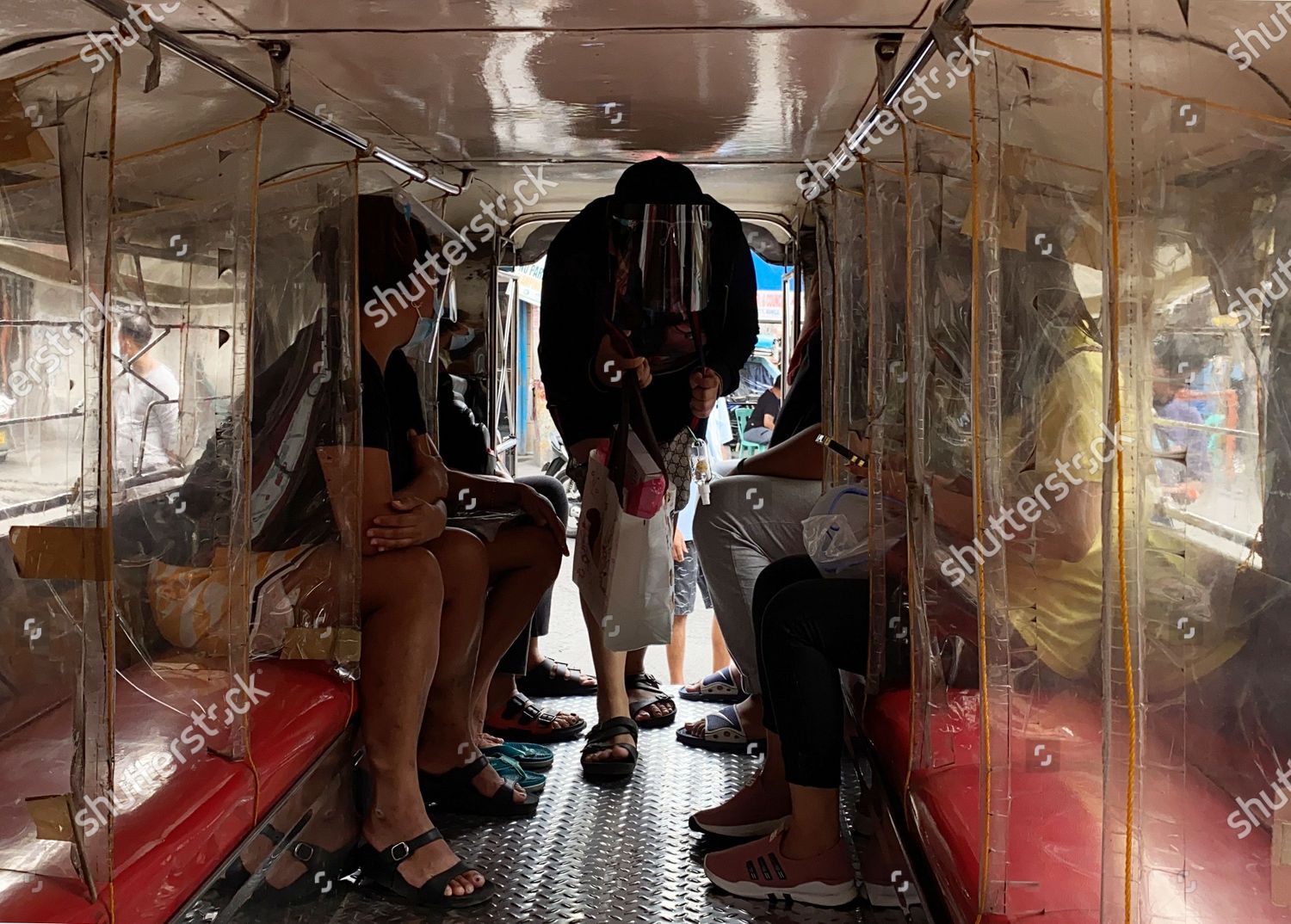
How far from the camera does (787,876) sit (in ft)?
7.97

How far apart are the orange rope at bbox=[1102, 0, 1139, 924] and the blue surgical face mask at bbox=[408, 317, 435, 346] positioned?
6.94 feet

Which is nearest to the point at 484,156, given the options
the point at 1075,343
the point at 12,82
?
the point at 12,82

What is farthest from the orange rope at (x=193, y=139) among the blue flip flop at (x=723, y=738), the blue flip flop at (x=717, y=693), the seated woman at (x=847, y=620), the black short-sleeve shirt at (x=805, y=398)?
the blue flip flop at (x=717, y=693)

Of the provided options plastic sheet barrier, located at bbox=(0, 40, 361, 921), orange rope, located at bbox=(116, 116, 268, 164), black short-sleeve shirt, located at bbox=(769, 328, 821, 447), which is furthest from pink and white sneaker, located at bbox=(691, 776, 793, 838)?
orange rope, located at bbox=(116, 116, 268, 164)

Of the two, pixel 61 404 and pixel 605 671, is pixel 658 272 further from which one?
pixel 61 404

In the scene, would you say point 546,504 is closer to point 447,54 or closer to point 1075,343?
point 447,54

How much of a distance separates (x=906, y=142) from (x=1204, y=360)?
103 cm

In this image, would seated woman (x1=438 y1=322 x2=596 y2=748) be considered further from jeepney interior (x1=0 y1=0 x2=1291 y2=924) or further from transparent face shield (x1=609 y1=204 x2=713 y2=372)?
transparent face shield (x1=609 y1=204 x2=713 y2=372)

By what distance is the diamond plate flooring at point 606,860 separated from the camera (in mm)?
2424

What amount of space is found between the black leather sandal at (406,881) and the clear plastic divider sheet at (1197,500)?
5.51 ft

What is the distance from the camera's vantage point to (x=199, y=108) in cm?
241

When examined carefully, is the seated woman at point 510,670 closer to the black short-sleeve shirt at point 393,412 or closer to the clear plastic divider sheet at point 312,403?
the black short-sleeve shirt at point 393,412

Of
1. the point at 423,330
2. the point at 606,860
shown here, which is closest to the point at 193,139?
the point at 423,330

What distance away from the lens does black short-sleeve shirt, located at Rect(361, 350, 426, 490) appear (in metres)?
2.61
